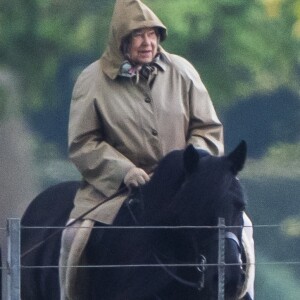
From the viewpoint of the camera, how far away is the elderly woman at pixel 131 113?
8.38 meters

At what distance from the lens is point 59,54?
10.5 m

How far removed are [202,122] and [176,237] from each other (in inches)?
34.2

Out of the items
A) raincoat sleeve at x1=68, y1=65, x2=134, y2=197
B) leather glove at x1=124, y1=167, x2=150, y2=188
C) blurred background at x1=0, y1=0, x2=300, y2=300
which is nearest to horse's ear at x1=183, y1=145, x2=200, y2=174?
leather glove at x1=124, y1=167, x2=150, y2=188

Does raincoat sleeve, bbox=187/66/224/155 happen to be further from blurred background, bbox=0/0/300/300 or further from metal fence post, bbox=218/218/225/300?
blurred background, bbox=0/0/300/300

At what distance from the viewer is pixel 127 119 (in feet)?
27.5

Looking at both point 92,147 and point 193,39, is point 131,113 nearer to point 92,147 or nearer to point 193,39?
point 92,147

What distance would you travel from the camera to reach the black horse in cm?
772

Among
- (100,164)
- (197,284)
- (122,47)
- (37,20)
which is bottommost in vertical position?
(197,284)

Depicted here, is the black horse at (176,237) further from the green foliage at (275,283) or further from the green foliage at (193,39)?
the green foliage at (275,283)

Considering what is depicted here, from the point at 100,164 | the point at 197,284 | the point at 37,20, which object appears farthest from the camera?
the point at 37,20

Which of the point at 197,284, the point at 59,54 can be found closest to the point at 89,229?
the point at 197,284

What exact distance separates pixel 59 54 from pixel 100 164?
224 centimetres

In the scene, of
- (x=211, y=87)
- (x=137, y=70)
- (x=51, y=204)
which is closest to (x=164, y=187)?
(x=137, y=70)

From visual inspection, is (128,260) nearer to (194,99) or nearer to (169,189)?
(169,189)
